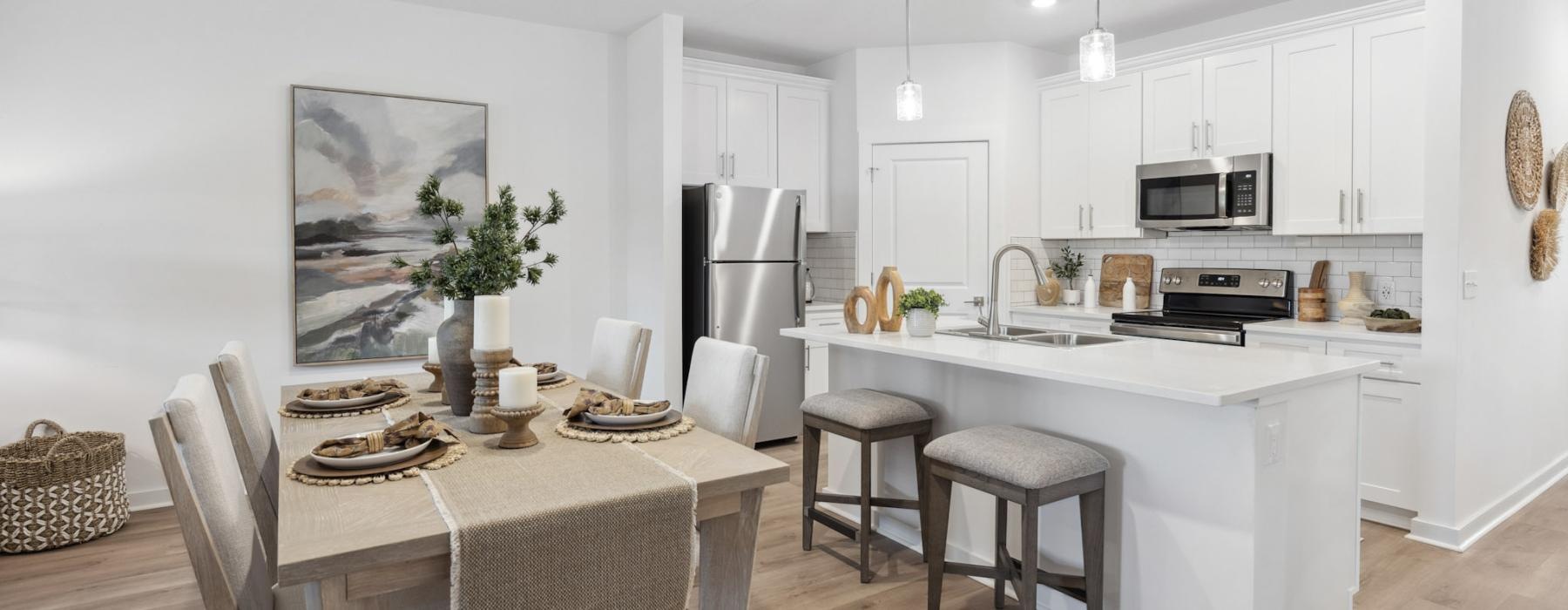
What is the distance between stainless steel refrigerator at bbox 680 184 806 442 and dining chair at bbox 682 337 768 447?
2.02 m

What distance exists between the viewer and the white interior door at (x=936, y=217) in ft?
16.6

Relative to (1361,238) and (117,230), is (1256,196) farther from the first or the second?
(117,230)

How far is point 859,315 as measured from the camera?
10.7ft

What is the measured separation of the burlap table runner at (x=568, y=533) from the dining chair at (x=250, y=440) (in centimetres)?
81

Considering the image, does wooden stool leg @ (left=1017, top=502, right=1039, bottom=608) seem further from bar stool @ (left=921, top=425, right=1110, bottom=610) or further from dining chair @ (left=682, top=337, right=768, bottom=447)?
dining chair @ (left=682, top=337, right=768, bottom=447)

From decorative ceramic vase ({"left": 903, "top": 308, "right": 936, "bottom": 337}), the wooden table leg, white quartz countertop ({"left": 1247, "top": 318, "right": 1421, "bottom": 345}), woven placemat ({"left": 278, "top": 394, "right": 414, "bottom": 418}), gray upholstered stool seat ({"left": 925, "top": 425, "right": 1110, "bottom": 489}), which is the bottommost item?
the wooden table leg

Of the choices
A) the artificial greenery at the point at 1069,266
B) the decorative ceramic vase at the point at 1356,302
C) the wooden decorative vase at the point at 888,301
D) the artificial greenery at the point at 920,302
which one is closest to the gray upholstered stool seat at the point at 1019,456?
the artificial greenery at the point at 920,302

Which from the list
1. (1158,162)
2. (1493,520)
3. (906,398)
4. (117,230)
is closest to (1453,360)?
(1493,520)

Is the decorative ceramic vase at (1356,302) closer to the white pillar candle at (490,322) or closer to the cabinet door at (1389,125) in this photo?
the cabinet door at (1389,125)

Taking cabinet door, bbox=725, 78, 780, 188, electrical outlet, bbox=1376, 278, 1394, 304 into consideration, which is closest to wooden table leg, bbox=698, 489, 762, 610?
cabinet door, bbox=725, 78, 780, 188

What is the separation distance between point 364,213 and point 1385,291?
16.3 ft

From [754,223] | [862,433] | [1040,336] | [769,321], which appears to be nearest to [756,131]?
[754,223]

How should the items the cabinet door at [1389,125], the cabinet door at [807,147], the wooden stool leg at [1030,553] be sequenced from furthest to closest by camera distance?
the cabinet door at [807,147] → the cabinet door at [1389,125] → the wooden stool leg at [1030,553]

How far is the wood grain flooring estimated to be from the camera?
106 inches
